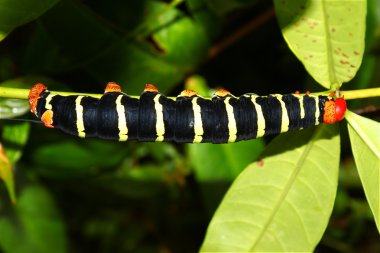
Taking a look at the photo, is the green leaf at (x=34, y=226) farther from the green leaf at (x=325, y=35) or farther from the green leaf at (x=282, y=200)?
the green leaf at (x=325, y=35)

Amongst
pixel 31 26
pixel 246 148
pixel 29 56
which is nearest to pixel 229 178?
pixel 246 148

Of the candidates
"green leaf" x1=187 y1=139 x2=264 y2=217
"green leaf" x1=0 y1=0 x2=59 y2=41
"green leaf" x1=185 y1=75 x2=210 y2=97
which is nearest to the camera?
"green leaf" x1=0 y1=0 x2=59 y2=41

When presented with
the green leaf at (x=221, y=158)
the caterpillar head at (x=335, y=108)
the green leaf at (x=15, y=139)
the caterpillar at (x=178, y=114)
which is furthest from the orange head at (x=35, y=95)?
the caterpillar head at (x=335, y=108)

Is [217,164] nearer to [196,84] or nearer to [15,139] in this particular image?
[196,84]

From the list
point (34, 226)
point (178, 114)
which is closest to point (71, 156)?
point (34, 226)

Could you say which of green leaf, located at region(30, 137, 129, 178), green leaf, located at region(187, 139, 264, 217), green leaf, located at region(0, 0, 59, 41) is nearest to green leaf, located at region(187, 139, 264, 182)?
green leaf, located at region(187, 139, 264, 217)

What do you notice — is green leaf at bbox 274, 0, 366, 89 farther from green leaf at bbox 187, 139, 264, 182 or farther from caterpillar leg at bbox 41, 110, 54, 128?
caterpillar leg at bbox 41, 110, 54, 128
